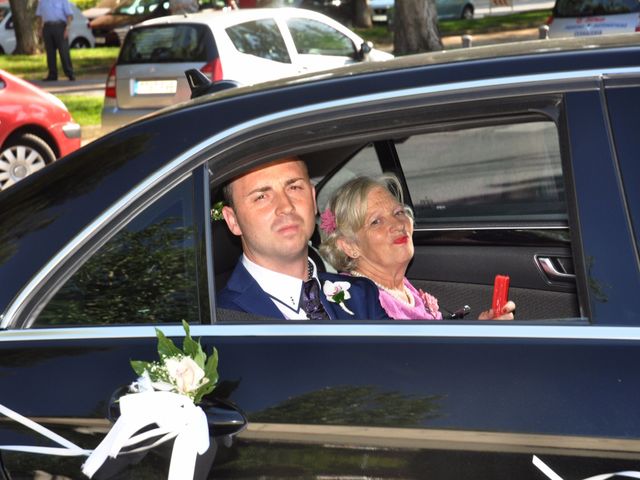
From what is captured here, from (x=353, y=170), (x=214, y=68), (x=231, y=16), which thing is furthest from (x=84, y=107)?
(x=353, y=170)

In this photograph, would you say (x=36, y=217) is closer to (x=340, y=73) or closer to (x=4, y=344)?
(x=4, y=344)

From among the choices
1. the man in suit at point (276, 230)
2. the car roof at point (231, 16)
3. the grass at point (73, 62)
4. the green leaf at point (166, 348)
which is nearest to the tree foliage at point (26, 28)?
the grass at point (73, 62)

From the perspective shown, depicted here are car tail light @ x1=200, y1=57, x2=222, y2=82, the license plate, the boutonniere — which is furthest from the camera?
the license plate

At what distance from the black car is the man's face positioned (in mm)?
473

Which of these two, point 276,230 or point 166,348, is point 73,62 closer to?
point 276,230

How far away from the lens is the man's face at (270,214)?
324 centimetres

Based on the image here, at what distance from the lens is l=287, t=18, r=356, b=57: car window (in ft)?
47.4

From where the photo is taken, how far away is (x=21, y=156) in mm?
11555

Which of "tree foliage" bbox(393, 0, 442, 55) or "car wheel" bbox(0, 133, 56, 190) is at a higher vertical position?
"tree foliage" bbox(393, 0, 442, 55)

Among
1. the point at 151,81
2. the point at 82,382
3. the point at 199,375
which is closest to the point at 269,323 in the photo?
the point at 199,375

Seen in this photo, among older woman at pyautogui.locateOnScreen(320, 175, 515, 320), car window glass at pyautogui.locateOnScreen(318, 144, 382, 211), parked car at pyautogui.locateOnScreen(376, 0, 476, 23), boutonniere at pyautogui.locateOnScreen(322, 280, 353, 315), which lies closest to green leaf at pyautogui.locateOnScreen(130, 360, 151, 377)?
boutonniere at pyautogui.locateOnScreen(322, 280, 353, 315)

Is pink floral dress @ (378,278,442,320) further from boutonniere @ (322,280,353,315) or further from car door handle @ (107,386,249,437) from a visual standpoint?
car door handle @ (107,386,249,437)

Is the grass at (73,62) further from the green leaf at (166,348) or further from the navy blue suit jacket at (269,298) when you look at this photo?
the green leaf at (166,348)

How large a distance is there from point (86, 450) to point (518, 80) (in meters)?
1.16
